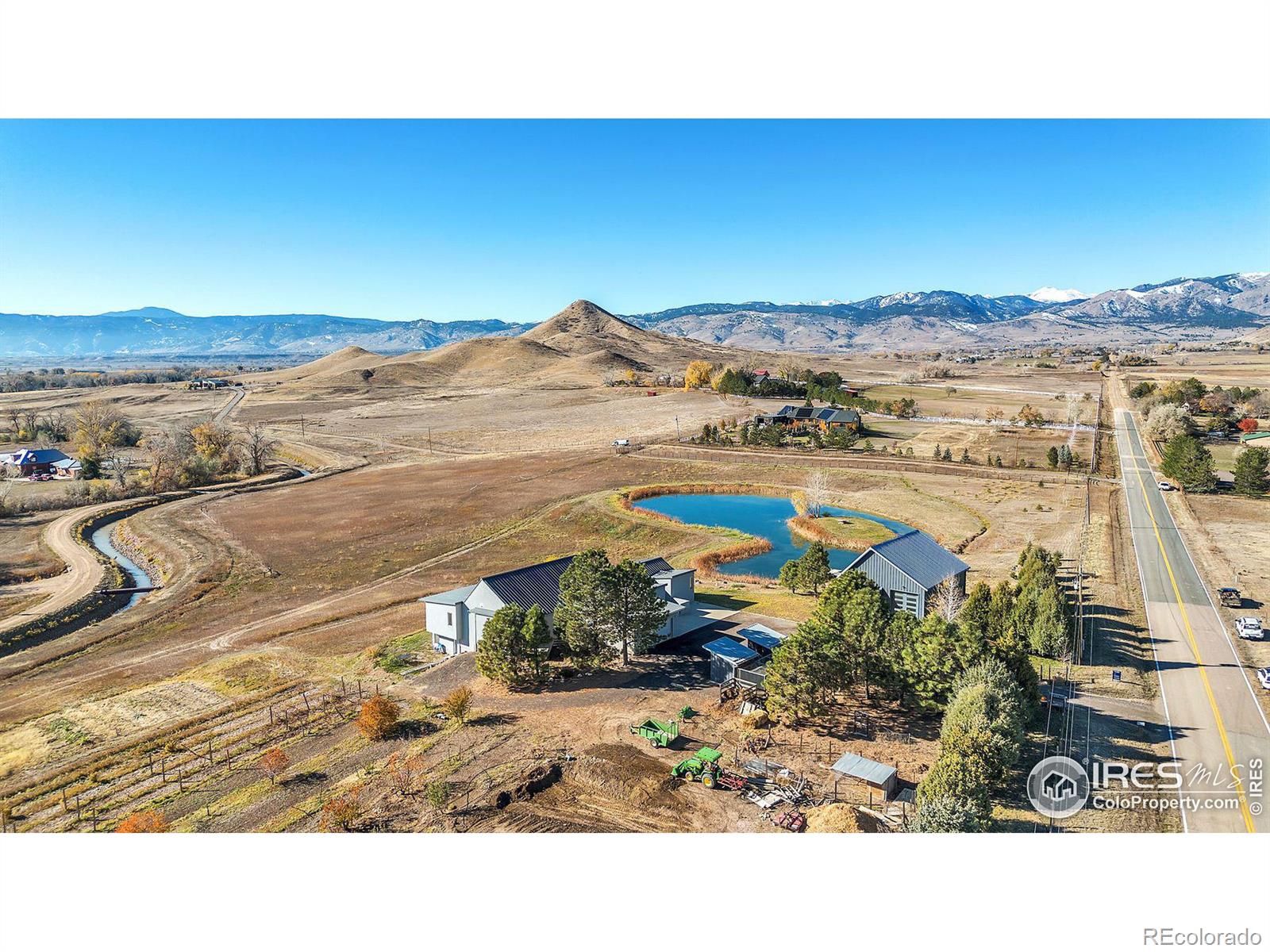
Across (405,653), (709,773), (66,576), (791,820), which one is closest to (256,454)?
(66,576)

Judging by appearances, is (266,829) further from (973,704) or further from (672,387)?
(672,387)

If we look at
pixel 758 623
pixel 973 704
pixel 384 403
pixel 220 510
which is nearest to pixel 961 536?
pixel 758 623

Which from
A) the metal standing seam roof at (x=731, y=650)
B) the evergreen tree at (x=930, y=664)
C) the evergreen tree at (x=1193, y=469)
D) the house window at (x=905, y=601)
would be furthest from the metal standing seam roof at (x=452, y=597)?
the evergreen tree at (x=1193, y=469)

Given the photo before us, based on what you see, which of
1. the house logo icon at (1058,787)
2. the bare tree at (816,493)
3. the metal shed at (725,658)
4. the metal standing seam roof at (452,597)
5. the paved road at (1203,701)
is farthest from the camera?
the bare tree at (816,493)

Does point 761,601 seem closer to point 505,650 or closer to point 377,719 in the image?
point 505,650

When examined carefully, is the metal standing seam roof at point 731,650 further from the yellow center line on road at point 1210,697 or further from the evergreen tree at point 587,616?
the yellow center line on road at point 1210,697

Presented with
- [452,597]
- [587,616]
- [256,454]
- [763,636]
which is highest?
[256,454]
